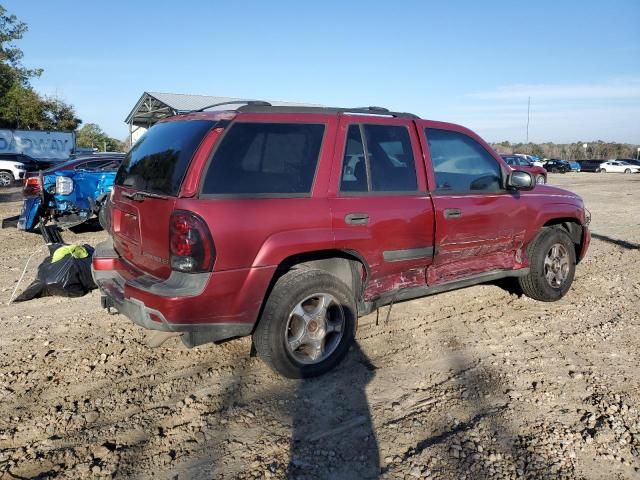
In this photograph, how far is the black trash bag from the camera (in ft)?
17.6

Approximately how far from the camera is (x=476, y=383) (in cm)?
359

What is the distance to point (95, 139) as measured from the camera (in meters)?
60.4

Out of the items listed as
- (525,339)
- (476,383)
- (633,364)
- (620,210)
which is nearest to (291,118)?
(476,383)

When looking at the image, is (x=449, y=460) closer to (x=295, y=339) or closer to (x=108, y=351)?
(x=295, y=339)

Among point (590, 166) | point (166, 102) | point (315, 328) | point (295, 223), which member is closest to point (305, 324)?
point (315, 328)

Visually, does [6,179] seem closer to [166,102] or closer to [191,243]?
[166,102]

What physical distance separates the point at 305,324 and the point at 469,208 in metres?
1.81

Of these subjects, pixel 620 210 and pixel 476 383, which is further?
pixel 620 210

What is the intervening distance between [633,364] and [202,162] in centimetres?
352

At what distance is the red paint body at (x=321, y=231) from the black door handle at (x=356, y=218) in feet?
0.10

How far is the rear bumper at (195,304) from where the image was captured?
3104mm

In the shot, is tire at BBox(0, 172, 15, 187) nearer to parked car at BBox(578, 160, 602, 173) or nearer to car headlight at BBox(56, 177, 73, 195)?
car headlight at BBox(56, 177, 73, 195)

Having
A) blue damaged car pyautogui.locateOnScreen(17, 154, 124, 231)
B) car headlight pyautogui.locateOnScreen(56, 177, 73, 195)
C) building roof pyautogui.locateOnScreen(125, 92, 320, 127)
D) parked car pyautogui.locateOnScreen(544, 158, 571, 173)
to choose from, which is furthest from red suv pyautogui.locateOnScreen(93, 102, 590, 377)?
parked car pyautogui.locateOnScreen(544, 158, 571, 173)

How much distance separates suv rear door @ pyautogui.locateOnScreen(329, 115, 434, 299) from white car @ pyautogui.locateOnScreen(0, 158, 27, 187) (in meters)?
21.6
